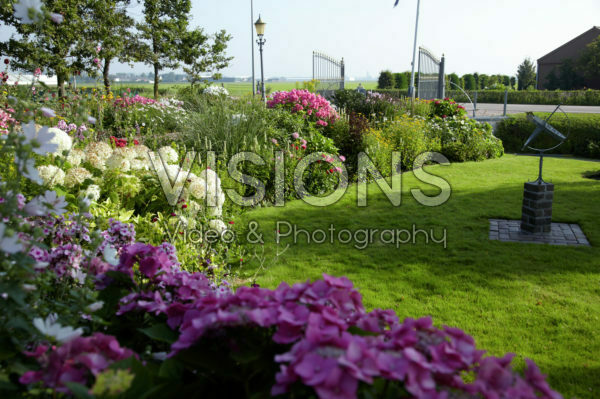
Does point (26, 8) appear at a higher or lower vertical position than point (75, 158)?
higher

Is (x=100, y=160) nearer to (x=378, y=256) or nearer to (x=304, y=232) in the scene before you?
(x=304, y=232)

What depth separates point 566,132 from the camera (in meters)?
12.4

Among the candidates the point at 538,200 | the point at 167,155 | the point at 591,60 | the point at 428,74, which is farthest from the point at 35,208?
the point at 591,60

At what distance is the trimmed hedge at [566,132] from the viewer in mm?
11688

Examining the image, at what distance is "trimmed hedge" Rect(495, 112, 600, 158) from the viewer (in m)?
11.7

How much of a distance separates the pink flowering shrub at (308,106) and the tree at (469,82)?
31.2 meters

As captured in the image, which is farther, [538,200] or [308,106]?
[308,106]

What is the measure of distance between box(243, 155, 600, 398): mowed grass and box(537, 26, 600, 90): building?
39.4 m

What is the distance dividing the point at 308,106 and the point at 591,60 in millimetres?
33030

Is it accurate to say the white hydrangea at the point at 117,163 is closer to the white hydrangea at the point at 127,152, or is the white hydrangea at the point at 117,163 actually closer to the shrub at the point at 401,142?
the white hydrangea at the point at 127,152

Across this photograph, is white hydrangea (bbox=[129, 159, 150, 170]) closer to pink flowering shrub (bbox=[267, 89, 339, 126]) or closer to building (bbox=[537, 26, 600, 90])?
pink flowering shrub (bbox=[267, 89, 339, 126])

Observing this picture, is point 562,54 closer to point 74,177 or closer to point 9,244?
point 74,177

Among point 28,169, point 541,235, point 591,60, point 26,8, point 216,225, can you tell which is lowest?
point 541,235

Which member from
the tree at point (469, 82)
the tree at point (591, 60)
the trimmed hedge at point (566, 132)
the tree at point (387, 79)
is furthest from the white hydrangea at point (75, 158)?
the tree at point (591, 60)
